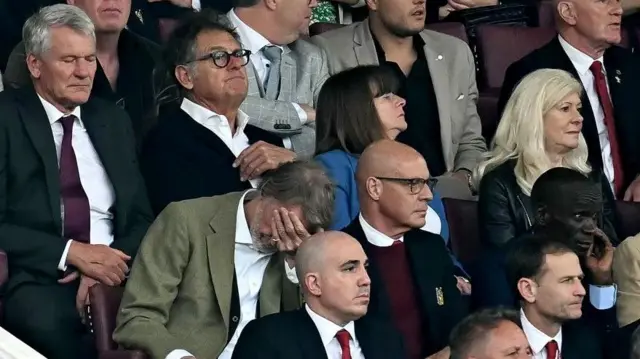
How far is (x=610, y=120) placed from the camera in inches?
245

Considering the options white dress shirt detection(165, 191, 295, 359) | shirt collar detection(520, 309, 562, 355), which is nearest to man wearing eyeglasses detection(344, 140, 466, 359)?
shirt collar detection(520, 309, 562, 355)

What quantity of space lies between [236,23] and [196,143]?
0.90 meters

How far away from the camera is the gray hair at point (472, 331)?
443cm

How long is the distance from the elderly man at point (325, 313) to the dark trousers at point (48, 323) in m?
0.53

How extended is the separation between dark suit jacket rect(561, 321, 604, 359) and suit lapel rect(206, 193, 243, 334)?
0.97 meters

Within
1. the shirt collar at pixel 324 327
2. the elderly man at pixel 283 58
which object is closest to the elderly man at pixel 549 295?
the shirt collar at pixel 324 327

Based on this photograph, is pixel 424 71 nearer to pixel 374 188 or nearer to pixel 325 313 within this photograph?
pixel 374 188

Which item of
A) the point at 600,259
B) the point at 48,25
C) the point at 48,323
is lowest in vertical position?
the point at 600,259

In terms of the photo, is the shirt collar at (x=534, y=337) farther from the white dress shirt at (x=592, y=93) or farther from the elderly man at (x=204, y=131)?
the white dress shirt at (x=592, y=93)

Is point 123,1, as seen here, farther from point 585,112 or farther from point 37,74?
point 585,112

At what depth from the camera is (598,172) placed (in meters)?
5.62

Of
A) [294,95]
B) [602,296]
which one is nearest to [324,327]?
[602,296]

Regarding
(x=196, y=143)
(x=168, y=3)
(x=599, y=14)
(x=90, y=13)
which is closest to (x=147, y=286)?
(x=196, y=143)

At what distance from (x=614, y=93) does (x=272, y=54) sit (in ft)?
4.34
